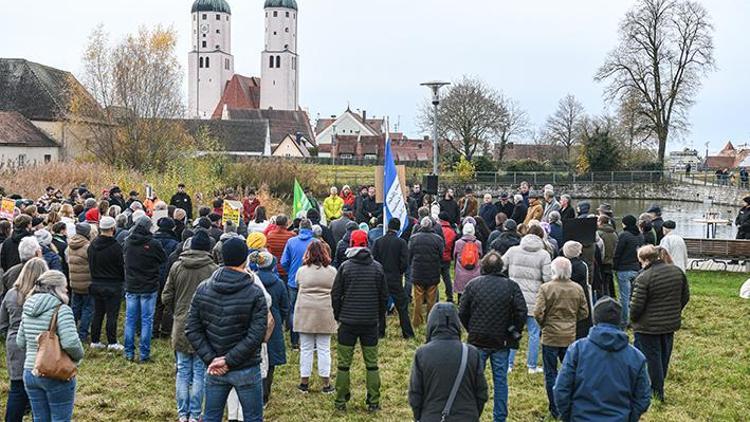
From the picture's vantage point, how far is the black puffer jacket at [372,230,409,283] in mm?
10852

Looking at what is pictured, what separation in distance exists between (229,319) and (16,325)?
7.61ft

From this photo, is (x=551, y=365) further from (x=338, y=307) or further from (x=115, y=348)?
(x=115, y=348)

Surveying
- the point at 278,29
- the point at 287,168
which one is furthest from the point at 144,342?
the point at 278,29

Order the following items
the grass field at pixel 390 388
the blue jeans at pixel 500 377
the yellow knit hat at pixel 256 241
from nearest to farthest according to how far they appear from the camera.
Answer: the blue jeans at pixel 500 377, the grass field at pixel 390 388, the yellow knit hat at pixel 256 241

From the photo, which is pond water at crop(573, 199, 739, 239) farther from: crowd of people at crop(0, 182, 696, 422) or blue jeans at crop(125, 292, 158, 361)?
blue jeans at crop(125, 292, 158, 361)

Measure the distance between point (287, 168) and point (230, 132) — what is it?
40.7 metres

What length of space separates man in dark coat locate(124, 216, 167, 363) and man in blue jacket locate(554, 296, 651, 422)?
5825 mm

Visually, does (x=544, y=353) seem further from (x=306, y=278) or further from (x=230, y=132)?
(x=230, y=132)

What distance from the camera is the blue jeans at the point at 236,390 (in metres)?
5.89

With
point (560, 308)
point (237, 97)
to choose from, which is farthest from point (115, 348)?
point (237, 97)

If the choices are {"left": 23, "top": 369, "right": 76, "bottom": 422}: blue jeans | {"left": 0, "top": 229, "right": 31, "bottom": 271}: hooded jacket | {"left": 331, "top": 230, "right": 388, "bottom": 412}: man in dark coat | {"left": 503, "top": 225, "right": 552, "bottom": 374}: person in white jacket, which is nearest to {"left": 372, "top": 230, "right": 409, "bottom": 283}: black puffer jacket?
{"left": 503, "top": 225, "right": 552, "bottom": 374}: person in white jacket

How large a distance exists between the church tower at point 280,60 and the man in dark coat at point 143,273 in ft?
346

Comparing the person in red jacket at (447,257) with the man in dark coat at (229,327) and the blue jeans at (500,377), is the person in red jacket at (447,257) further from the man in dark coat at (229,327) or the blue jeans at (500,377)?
the man in dark coat at (229,327)

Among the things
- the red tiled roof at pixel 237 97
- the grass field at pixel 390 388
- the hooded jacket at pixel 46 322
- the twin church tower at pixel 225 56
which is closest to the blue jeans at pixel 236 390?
the hooded jacket at pixel 46 322
